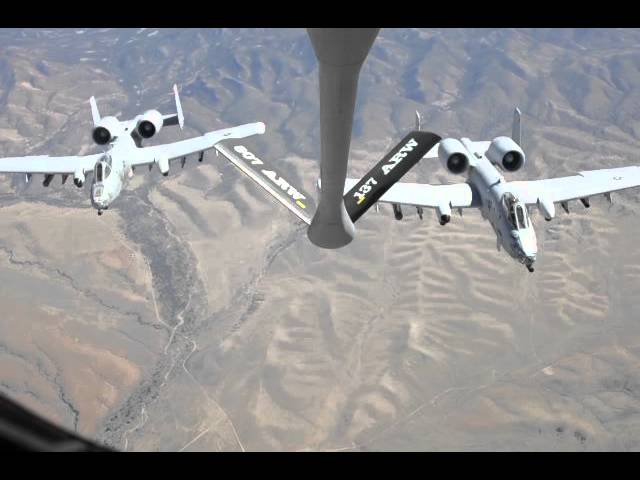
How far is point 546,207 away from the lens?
18547 millimetres

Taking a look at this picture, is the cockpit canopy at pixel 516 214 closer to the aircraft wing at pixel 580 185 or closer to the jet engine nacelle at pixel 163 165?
the aircraft wing at pixel 580 185

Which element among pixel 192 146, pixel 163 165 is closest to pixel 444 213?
pixel 192 146

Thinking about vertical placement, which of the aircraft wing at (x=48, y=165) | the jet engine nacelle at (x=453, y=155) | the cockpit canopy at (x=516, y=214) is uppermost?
the jet engine nacelle at (x=453, y=155)

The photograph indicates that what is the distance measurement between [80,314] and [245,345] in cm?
1850

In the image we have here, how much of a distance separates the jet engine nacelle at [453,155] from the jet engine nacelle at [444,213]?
1273mm

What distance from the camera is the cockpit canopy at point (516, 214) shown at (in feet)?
60.4

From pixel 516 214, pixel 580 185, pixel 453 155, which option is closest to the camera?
pixel 453 155

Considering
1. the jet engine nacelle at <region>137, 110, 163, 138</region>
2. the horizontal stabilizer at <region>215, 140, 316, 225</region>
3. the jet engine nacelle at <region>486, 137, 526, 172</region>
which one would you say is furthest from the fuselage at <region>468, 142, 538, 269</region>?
the jet engine nacelle at <region>137, 110, 163, 138</region>

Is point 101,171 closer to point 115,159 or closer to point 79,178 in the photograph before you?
point 79,178

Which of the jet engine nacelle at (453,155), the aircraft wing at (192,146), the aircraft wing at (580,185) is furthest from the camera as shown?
the aircraft wing at (192,146)

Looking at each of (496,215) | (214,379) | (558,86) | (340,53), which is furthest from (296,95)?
(340,53)

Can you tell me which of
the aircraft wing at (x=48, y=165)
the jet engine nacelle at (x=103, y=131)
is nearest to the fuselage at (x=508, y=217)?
the jet engine nacelle at (x=103, y=131)

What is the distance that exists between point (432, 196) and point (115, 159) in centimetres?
1263
